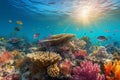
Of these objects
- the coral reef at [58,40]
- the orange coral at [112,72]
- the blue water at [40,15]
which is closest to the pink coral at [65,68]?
the orange coral at [112,72]

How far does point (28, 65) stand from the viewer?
240 inches

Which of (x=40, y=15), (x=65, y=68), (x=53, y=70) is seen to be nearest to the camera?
(x=53, y=70)

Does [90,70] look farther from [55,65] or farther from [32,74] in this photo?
[32,74]

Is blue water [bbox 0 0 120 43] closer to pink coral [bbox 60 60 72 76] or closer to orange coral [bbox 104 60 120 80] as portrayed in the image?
pink coral [bbox 60 60 72 76]

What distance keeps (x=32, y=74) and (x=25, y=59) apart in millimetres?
1043

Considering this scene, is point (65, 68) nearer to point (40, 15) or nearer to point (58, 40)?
point (58, 40)

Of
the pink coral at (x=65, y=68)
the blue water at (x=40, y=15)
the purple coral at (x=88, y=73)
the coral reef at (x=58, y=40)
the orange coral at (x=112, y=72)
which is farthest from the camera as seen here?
the blue water at (x=40, y=15)

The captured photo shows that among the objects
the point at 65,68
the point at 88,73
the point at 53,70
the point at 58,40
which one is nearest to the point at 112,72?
the point at 88,73

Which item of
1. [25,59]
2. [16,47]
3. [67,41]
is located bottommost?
[25,59]

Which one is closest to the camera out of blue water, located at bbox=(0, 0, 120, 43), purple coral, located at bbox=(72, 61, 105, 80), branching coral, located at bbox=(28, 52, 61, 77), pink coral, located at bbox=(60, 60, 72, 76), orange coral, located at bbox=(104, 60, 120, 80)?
purple coral, located at bbox=(72, 61, 105, 80)

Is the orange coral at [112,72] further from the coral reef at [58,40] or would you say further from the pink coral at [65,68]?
the coral reef at [58,40]

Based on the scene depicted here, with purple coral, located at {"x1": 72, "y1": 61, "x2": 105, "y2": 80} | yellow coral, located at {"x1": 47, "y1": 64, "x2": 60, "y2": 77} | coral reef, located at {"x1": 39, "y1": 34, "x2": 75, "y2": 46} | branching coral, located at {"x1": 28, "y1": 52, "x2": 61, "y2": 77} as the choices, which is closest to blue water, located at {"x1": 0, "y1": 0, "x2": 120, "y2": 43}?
coral reef, located at {"x1": 39, "y1": 34, "x2": 75, "y2": 46}

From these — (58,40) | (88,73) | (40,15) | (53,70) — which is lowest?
(88,73)

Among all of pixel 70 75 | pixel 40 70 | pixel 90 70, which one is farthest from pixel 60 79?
pixel 90 70
